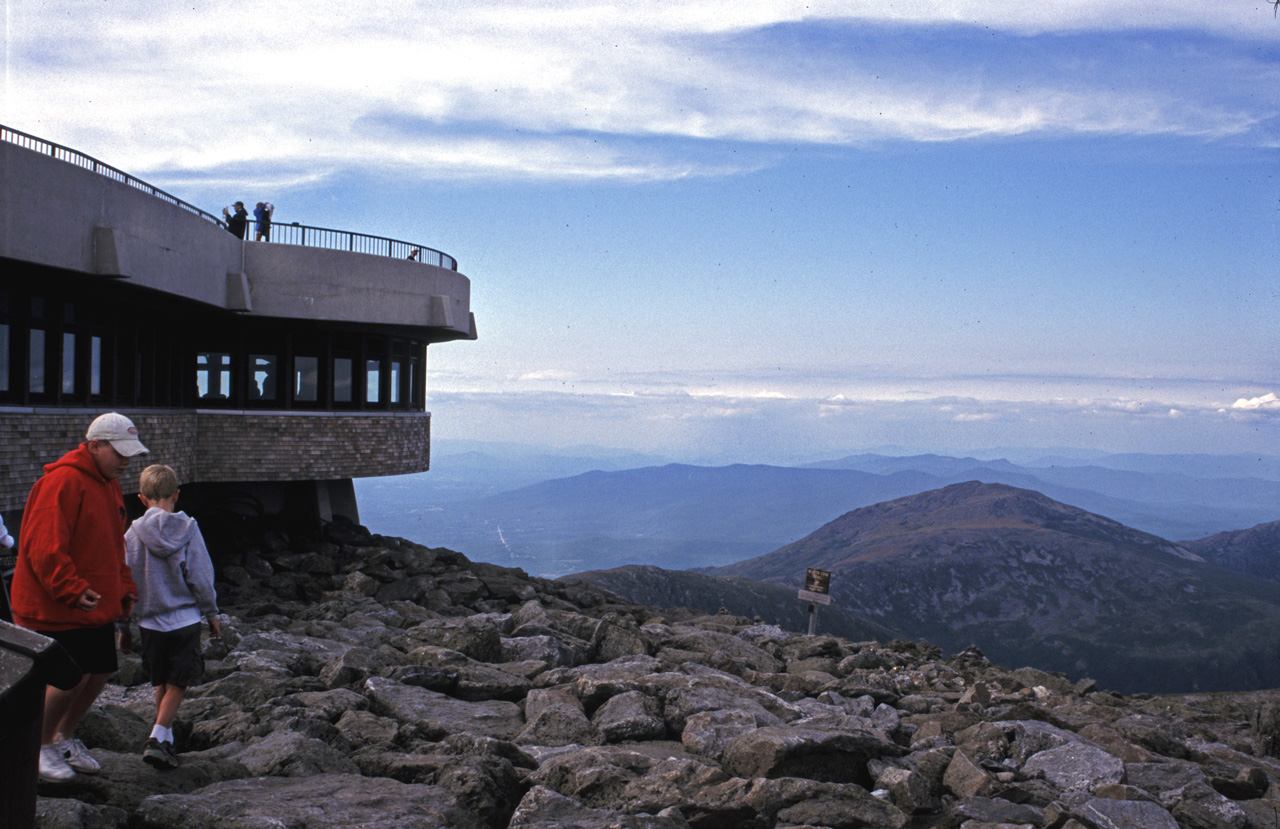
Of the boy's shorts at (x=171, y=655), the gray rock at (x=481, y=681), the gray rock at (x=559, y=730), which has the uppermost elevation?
the boy's shorts at (x=171, y=655)

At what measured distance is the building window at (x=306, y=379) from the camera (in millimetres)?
25188

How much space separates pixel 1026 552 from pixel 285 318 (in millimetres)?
167662

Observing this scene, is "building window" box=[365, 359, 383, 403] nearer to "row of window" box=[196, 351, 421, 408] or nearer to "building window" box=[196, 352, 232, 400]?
"row of window" box=[196, 351, 421, 408]

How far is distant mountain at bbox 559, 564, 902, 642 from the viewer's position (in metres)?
58.1

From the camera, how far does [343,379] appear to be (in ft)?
84.8

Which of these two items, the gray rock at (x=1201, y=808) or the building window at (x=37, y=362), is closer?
the gray rock at (x=1201, y=808)

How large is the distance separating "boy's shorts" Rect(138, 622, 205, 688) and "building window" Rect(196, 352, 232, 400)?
18518 millimetres

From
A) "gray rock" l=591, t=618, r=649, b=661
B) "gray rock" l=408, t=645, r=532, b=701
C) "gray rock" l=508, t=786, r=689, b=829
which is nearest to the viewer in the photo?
"gray rock" l=508, t=786, r=689, b=829

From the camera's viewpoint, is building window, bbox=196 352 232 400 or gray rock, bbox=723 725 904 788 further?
building window, bbox=196 352 232 400

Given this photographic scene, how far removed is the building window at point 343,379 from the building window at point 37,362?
858 cm

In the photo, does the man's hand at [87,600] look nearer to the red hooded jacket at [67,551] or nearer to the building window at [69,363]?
the red hooded jacket at [67,551]

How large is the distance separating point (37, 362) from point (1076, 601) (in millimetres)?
163135

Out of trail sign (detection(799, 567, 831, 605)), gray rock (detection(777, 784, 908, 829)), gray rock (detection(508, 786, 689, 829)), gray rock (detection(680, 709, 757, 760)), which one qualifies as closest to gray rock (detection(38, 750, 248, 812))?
gray rock (detection(508, 786, 689, 829))

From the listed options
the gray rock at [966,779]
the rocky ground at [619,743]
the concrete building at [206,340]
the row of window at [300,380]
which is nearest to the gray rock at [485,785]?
the rocky ground at [619,743]
